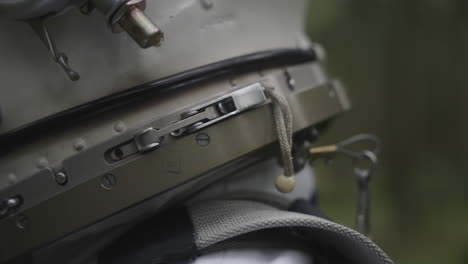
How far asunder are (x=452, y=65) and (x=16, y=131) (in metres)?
0.87

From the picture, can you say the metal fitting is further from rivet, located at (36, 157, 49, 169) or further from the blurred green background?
the blurred green background

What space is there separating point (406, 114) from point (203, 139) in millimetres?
764

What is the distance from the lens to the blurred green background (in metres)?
0.98

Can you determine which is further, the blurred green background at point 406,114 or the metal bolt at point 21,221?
the blurred green background at point 406,114

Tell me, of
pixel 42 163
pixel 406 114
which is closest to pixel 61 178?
pixel 42 163

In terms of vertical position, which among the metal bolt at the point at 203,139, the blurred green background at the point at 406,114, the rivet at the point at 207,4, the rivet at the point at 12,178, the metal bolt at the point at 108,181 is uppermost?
the rivet at the point at 207,4

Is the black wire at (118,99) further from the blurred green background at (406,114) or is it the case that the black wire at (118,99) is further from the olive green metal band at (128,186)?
the blurred green background at (406,114)

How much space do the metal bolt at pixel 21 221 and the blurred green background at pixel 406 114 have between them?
0.79 meters

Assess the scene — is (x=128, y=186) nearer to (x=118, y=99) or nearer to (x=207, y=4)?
(x=118, y=99)

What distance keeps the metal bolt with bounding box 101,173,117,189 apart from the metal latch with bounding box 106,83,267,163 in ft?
0.04

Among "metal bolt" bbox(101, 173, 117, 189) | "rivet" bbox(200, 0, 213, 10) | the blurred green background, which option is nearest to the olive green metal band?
"metal bolt" bbox(101, 173, 117, 189)

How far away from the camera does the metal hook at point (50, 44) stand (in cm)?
38

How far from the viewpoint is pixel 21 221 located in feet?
1.30

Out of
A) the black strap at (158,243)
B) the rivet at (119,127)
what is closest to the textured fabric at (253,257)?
the black strap at (158,243)
